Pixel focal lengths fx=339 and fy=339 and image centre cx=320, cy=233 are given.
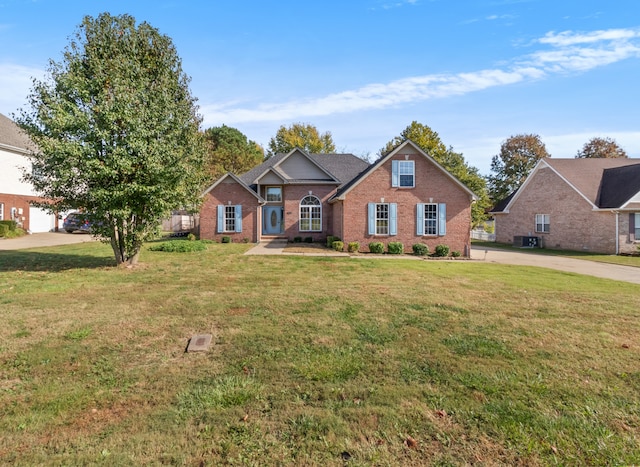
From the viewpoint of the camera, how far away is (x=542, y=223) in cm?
2539

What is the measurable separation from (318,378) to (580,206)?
2582cm

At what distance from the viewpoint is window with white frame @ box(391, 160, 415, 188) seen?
18.9 meters

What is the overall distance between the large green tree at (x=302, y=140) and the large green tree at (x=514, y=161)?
23.3 m

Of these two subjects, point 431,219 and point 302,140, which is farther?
point 302,140

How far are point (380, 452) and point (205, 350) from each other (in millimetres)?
2912

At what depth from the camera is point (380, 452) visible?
2756mm

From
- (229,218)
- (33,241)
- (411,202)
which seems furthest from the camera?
(229,218)

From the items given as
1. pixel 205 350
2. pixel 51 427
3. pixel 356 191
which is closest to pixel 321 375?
pixel 205 350

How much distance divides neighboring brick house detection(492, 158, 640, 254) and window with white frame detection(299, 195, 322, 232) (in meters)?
16.2

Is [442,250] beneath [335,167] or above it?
beneath

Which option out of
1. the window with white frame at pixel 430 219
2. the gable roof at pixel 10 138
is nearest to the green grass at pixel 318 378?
the window with white frame at pixel 430 219

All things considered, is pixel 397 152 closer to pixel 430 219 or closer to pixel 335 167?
pixel 430 219

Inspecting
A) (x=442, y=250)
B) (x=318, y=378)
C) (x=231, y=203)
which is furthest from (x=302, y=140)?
(x=318, y=378)

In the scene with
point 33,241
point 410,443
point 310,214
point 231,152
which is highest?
point 231,152
